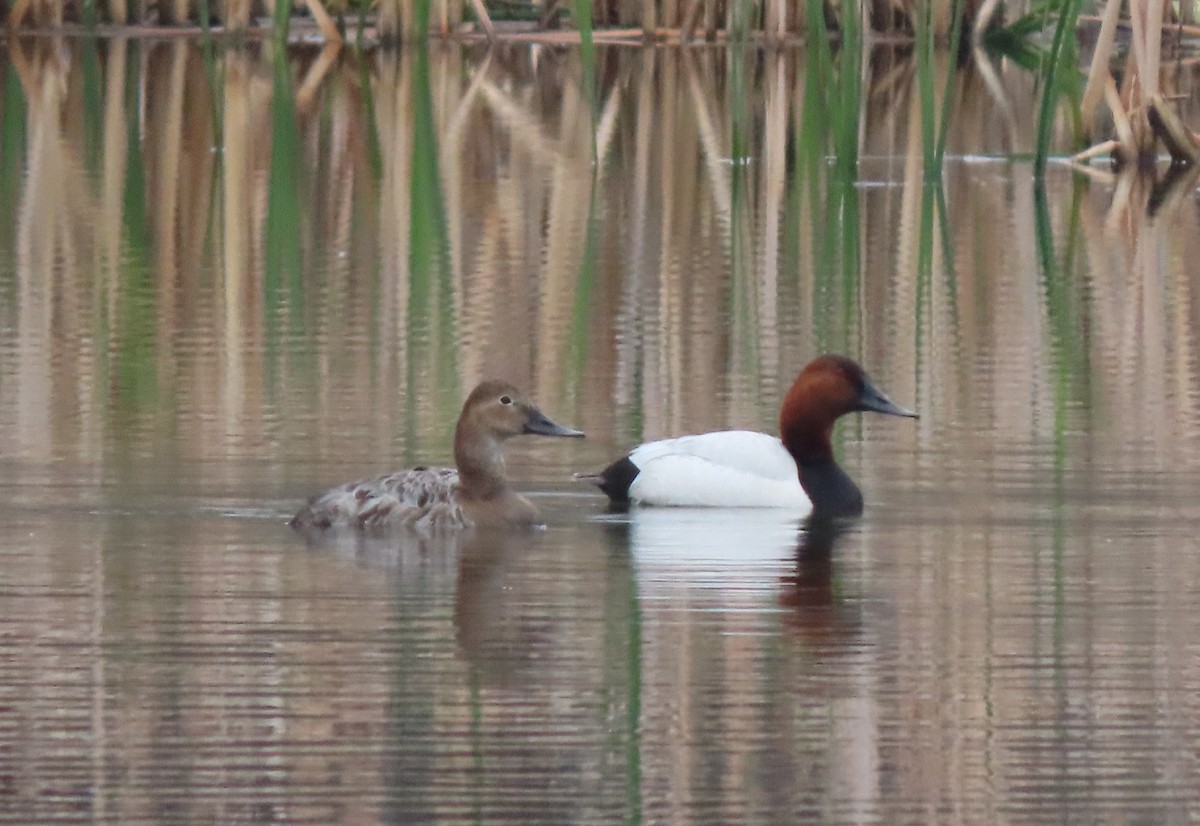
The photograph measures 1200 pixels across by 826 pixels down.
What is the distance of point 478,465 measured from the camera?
26.1 feet

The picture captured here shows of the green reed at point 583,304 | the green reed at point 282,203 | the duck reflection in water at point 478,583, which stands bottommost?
the duck reflection in water at point 478,583

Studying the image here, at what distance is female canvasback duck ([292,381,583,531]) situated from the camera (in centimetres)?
755

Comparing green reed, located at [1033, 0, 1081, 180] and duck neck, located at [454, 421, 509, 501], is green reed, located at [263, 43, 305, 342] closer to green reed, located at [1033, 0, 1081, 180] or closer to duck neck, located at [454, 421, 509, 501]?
duck neck, located at [454, 421, 509, 501]

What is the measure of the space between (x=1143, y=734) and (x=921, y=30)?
843 centimetres

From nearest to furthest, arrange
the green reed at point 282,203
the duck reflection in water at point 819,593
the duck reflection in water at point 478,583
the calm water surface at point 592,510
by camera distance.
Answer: the calm water surface at point 592,510
the duck reflection in water at point 478,583
the duck reflection in water at point 819,593
the green reed at point 282,203

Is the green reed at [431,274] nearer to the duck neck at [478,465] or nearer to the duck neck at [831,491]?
the duck neck at [478,465]

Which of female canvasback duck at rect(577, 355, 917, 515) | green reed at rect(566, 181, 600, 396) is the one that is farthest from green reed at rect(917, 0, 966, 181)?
female canvasback duck at rect(577, 355, 917, 515)

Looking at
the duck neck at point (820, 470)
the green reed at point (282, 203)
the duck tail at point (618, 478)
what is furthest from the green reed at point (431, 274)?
the duck neck at point (820, 470)

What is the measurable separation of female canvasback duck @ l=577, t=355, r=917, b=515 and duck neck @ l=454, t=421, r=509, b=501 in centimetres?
34

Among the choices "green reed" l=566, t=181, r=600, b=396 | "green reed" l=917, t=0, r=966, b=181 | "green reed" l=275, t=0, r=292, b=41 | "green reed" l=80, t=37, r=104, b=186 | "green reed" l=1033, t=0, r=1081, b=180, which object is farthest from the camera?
"green reed" l=275, t=0, r=292, b=41

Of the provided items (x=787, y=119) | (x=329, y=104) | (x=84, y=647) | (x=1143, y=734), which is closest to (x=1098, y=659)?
(x=1143, y=734)

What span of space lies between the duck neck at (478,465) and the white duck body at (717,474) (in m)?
0.41

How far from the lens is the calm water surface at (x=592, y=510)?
511 cm

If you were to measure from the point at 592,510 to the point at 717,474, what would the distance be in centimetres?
40
